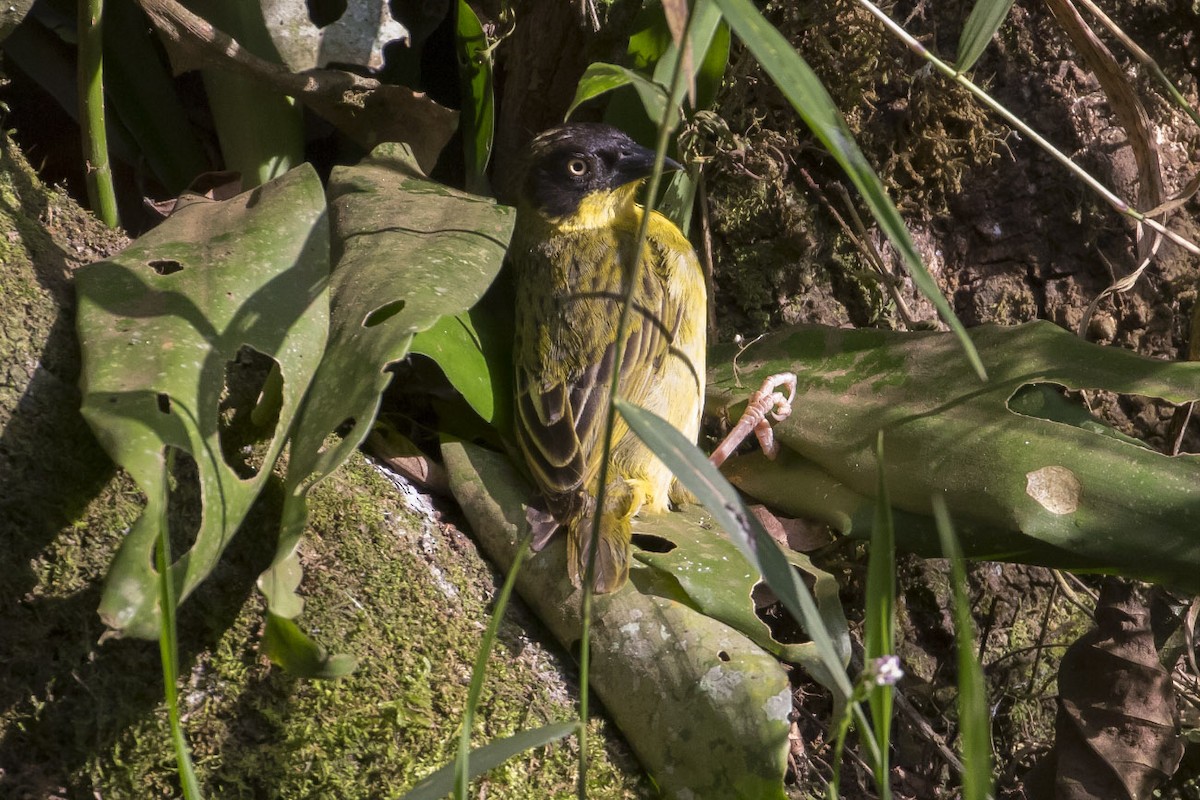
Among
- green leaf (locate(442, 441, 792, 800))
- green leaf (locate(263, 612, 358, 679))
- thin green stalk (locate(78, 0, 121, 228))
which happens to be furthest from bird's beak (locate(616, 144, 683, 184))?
green leaf (locate(263, 612, 358, 679))

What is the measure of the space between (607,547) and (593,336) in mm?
908

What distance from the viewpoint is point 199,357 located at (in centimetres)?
225

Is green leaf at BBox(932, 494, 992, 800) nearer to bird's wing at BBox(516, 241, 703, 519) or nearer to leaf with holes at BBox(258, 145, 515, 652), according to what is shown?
leaf with holes at BBox(258, 145, 515, 652)

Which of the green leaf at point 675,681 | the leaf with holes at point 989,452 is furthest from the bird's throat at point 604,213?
the green leaf at point 675,681

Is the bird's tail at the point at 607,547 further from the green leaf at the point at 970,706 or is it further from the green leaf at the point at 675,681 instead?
the green leaf at the point at 970,706

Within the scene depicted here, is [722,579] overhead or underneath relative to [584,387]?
underneath

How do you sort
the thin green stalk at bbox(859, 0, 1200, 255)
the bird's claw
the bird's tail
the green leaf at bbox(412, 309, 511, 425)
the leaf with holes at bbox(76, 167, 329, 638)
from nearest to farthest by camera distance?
the leaf with holes at bbox(76, 167, 329, 638), the thin green stalk at bbox(859, 0, 1200, 255), the bird's tail, the green leaf at bbox(412, 309, 511, 425), the bird's claw

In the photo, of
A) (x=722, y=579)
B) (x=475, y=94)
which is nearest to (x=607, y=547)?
(x=722, y=579)

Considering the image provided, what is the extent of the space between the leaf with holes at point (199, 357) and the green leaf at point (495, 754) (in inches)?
19.5

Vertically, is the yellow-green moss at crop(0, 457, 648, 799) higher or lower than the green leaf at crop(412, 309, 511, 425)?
lower

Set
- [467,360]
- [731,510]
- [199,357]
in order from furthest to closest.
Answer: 1. [467,360]
2. [199,357]
3. [731,510]

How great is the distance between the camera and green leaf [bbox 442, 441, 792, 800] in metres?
2.31

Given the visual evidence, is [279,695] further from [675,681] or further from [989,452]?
[989,452]

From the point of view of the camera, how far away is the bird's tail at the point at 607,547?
2.69m
